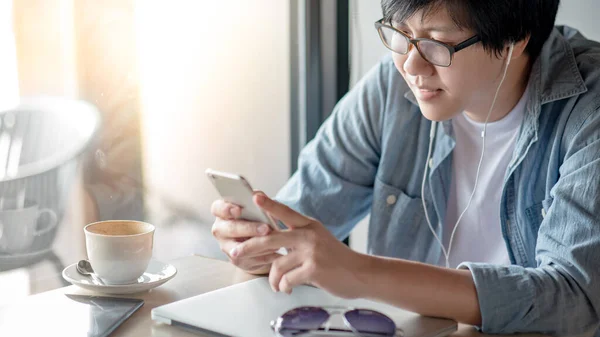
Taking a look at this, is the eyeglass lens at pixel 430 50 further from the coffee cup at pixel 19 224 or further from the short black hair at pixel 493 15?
the coffee cup at pixel 19 224

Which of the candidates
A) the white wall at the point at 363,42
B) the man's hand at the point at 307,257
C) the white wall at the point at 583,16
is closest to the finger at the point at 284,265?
the man's hand at the point at 307,257

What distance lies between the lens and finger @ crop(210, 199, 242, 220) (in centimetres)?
107

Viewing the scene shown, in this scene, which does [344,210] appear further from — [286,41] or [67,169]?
[286,41]

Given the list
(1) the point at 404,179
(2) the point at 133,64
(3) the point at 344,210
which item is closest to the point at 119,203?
(2) the point at 133,64

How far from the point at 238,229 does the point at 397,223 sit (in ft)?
1.72

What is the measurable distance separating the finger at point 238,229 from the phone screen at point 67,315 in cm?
16

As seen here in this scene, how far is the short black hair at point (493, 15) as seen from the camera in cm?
117

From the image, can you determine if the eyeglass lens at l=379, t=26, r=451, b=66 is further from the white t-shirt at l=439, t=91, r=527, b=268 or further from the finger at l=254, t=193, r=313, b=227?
the finger at l=254, t=193, r=313, b=227

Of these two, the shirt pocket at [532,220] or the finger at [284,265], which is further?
the shirt pocket at [532,220]

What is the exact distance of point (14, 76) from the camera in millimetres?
1457

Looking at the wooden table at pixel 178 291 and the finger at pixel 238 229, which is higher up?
the finger at pixel 238 229

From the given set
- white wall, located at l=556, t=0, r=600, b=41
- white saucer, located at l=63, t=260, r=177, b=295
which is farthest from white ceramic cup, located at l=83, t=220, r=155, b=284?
white wall, located at l=556, t=0, r=600, b=41

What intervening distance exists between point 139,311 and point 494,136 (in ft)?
2.53

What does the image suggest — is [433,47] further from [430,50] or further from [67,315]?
[67,315]
